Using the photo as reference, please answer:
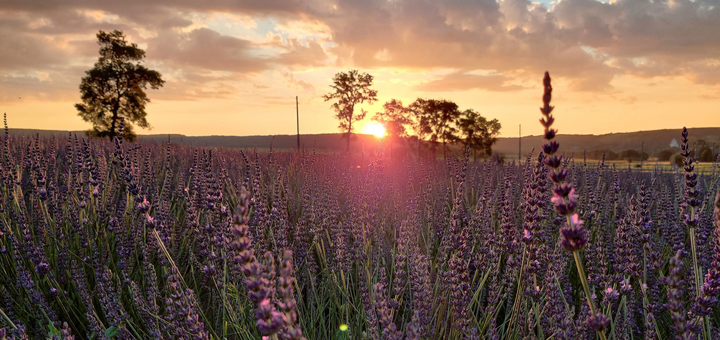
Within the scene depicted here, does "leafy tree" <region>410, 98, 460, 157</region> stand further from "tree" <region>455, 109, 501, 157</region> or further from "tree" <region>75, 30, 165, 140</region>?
"tree" <region>75, 30, 165, 140</region>

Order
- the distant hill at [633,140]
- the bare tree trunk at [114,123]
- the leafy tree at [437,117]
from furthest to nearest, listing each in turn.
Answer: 1. the distant hill at [633,140]
2. the leafy tree at [437,117]
3. the bare tree trunk at [114,123]

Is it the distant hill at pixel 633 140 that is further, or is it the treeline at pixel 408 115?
the distant hill at pixel 633 140

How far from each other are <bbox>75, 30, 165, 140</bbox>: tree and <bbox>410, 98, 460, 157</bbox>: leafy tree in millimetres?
27975

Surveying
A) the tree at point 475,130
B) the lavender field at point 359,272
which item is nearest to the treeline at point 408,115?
the tree at point 475,130

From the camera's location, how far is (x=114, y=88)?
37.9 m

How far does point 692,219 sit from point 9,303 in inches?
152

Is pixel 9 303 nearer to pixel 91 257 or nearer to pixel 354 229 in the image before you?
pixel 91 257

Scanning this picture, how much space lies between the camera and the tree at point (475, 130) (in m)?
52.3

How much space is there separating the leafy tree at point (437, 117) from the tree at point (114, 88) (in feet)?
91.8

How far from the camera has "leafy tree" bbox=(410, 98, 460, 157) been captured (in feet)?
163

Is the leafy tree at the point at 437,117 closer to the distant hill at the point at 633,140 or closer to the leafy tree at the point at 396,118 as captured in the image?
the leafy tree at the point at 396,118

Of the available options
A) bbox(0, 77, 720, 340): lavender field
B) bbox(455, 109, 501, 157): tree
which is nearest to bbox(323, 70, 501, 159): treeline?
bbox(455, 109, 501, 157): tree

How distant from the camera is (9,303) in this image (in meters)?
2.79

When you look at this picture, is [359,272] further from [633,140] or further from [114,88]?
[633,140]
